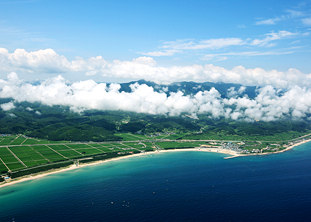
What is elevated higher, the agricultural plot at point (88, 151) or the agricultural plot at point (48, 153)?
the agricultural plot at point (48, 153)

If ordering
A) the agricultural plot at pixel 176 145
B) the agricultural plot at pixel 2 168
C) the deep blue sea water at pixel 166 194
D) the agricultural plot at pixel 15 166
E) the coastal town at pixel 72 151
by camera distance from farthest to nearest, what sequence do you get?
the agricultural plot at pixel 176 145 < the coastal town at pixel 72 151 < the agricultural plot at pixel 15 166 < the agricultural plot at pixel 2 168 < the deep blue sea water at pixel 166 194

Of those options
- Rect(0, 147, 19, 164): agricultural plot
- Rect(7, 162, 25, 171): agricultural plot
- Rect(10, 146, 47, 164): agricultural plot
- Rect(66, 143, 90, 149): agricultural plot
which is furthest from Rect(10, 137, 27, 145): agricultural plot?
Rect(7, 162, 25, 171): agricultural plot

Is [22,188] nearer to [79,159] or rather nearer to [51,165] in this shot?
[51,165]

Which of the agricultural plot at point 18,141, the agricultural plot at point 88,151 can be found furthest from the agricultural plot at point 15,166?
the agricultural plot at point 18,141

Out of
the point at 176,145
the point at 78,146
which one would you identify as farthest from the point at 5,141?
the point at 176,145

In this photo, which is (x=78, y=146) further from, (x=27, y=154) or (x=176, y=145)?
(x=176, y=145)

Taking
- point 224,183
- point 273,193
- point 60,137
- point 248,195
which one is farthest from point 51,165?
point 273,193

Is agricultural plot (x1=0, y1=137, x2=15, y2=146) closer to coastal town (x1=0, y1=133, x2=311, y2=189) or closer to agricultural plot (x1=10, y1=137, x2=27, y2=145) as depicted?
coastal town (x1=0, y1=133, x2=311, y2=189)

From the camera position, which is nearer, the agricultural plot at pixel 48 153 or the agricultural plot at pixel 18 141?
the agricultural plot at pixel 48 153

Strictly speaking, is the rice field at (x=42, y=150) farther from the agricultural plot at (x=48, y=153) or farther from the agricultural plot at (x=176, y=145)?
the agricultural plot at (x=176, y=145)
